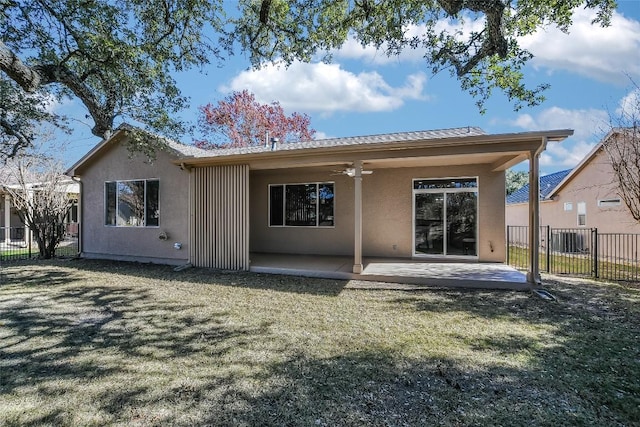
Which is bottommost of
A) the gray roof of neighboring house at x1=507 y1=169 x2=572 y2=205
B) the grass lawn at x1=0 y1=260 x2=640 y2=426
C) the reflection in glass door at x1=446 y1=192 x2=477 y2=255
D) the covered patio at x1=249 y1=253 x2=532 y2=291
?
the grass lawn at x1=0 y1=260 x2=640 y2=426

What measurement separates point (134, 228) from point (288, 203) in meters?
4.97

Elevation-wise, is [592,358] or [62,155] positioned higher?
[62,155]

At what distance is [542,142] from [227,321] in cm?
644

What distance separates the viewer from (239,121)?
25.5 metres

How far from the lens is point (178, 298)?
6668mm

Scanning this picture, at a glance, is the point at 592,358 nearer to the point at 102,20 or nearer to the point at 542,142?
the point at 542,142

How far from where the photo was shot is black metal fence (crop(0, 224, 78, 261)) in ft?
42.9

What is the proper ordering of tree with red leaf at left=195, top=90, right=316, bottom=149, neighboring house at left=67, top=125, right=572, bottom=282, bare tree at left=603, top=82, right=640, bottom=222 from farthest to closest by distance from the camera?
tree with red leaf at left=195, top=90, right=316, bottom=149, neighboring house at left=67, top=125, right=572, bottom=282, bare tree at left=603, top=82, right=640, bottom=222

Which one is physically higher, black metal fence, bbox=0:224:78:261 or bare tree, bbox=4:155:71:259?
bare tree, bbox=4:155:71:259

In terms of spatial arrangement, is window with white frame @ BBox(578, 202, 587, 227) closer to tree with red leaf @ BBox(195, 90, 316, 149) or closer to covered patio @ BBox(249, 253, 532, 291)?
covered patio @ BBox(249, 253, 532, 291)

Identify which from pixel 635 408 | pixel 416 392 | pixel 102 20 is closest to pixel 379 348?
pixel 416 392

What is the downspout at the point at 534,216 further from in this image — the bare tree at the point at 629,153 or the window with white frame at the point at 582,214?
the window with white frame at the point at 582,214

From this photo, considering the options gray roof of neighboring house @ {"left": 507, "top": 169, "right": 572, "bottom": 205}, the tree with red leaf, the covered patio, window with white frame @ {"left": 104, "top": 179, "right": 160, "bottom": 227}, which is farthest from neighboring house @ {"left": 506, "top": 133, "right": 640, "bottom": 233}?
the tree with red leaf

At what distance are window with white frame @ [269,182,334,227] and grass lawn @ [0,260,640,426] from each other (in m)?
4.91
